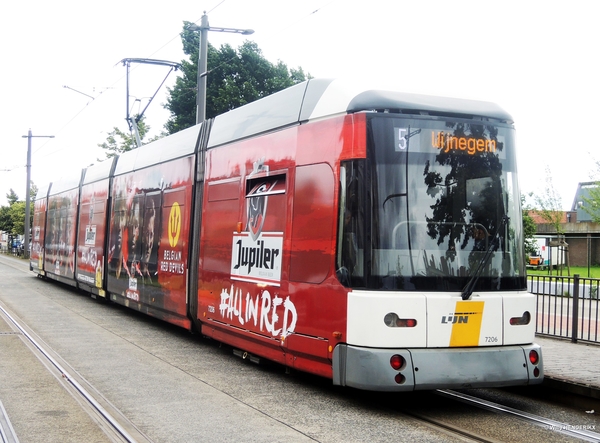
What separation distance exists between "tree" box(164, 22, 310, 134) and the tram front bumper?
114ft

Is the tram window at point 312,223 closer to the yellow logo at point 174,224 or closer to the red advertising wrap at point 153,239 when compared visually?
the red advertising wrap at point 153,239

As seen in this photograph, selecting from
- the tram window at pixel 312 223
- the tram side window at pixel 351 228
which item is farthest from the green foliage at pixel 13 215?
the tram side window at pixel 351 228

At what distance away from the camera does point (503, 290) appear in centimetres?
755

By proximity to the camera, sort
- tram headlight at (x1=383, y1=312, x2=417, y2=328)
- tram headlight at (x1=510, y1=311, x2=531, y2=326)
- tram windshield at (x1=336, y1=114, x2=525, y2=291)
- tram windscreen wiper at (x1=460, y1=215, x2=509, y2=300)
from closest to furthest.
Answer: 1. tram headlight at (x1=383, y1=312, x2=417, y2=328)
2. tram windshield at (x1=336, y1=114, x2=525, y2=291)
3. tram windscreen wiper at (x1=460, y1=215, x2=509, y2=300)
4. tram headlight at (x1=510, y1=311, x2=531, y2=326)

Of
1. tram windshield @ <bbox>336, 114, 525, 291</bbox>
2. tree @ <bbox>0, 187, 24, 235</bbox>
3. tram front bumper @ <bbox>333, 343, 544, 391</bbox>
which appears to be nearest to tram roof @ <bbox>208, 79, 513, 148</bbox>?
tram windshield @ <bbox>336, 114, 525, 291</bbox>

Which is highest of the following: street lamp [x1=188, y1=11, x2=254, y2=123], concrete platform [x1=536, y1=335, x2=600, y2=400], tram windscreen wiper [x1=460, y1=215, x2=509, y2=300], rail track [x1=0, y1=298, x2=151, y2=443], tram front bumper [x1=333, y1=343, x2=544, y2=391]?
street lamp [x1=188, y1=11, x2=254, y2=123]

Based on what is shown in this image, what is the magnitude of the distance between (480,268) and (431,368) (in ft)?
3.71

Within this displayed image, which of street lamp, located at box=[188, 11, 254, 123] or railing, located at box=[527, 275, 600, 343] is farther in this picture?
street lamp, located at box=[188, 11, 254, 123]

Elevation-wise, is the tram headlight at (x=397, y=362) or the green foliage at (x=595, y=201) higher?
the green foliage at (x=595, y=201)

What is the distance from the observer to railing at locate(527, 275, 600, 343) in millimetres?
11719

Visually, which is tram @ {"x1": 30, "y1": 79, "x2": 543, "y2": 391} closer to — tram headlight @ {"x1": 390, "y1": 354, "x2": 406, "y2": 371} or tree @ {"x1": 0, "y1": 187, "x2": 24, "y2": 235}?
tram headlight @ {"x1": 390, "y1": 354, "x2": 406, "y2": 371}

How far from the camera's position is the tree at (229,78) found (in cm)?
4156

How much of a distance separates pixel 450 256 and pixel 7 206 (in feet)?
272

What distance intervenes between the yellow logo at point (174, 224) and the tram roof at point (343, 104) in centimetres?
303
